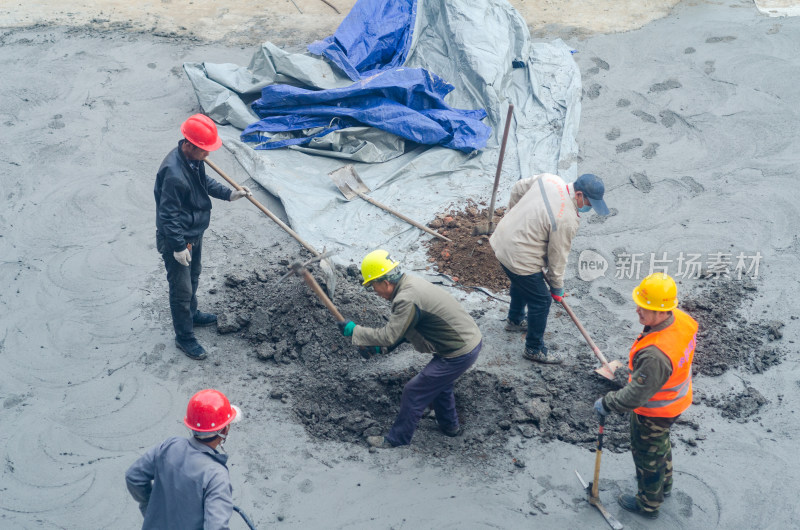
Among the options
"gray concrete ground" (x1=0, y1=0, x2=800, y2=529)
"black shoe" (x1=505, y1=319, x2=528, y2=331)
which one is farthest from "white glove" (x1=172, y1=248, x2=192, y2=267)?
"black shoe" (x1=505, y1=319, x2=528, y2=331)

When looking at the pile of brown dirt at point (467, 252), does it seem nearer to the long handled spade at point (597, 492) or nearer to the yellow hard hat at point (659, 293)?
the long handled spade at point (597, 492)

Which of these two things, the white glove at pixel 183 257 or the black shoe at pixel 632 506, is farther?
the white glove at pixel 183 257

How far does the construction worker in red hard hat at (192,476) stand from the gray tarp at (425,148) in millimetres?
3218

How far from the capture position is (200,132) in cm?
429

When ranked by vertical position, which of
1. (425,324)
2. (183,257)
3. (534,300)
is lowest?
(534,300)

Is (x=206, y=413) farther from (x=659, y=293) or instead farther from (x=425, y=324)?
(x=659, y=293)

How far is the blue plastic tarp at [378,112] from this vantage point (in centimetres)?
696

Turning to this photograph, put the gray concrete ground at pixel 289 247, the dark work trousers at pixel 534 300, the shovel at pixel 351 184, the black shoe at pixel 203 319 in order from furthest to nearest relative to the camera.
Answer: the shovel at pixel 351 184 → the black shoe at pixel 203 319 → the dark work trousers at pixel 534 300 → the gray concrete ground at pixel 289 247

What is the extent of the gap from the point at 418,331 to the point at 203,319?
203cm

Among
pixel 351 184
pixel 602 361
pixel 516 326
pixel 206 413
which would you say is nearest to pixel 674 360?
pixel 602 361

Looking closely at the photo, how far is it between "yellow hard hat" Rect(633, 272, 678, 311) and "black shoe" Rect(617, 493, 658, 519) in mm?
1290

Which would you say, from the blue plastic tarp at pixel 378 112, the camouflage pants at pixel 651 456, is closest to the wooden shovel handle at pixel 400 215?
the blue plastic tarp at pixel 378 112

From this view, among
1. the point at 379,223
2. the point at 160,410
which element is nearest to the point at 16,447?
the point at 160,410
